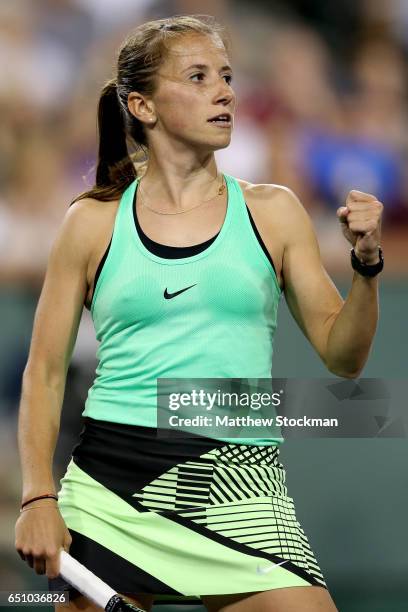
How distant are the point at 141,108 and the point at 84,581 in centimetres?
121

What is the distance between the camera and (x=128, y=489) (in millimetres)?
2537

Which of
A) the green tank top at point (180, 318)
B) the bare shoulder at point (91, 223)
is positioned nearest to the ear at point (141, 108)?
the bare shoulder at point (91, 223)

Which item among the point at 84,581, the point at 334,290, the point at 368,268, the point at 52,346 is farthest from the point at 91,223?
the point at 84,581

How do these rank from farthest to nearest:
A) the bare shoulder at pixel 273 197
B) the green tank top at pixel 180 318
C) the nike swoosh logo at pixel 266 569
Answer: the bare shoulder at pixel 273 197 → the green tank top at pixel 180 318 → the nike swoosh logo at pixel 266 569

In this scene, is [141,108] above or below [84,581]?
above

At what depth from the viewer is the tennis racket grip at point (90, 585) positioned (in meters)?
2.37

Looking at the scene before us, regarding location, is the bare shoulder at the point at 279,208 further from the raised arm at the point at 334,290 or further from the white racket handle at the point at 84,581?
the white racket handle at the point at 84,581

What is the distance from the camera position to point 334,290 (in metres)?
2.60

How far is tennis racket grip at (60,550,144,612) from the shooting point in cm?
237

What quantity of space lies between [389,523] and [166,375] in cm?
250

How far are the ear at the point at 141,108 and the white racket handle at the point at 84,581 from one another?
1112 millimetres

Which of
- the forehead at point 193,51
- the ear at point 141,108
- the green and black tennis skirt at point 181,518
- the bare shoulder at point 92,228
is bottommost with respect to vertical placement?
the green and black tennis skirt at point 181,518

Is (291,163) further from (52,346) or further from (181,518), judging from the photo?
(181,518)

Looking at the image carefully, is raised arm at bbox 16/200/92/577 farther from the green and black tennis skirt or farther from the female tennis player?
the green and black tennis skirt
